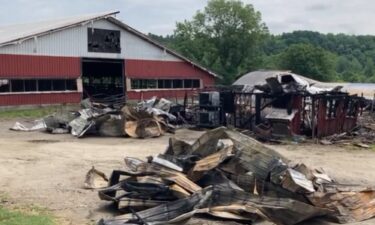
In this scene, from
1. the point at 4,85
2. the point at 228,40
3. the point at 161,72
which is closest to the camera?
the point at 4,85

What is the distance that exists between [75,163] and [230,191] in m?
6.83

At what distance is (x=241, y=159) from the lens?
10.2 m

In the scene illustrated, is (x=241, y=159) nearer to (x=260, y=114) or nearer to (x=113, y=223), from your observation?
(x=113, y=223)

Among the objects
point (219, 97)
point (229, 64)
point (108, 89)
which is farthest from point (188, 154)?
point (229, 64)

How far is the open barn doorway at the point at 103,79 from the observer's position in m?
41.4

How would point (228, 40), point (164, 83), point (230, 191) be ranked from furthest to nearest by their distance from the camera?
point (228, 40), point (164, 83), point (230, 191)

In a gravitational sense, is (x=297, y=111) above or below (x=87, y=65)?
below

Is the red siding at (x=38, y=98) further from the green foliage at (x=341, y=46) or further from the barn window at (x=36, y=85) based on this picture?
the green foliage at (x=341, y=46)

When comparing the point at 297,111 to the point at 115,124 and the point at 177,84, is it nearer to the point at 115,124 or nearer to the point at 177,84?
the point at 115,124

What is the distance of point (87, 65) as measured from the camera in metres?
42.9

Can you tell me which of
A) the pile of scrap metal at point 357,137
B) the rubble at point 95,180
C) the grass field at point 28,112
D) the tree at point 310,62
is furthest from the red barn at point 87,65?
the tree at point 310,62

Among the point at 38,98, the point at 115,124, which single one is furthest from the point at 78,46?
the point at 115,124

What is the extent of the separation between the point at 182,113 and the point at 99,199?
53.3 feet

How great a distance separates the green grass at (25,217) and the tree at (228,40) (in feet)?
206
